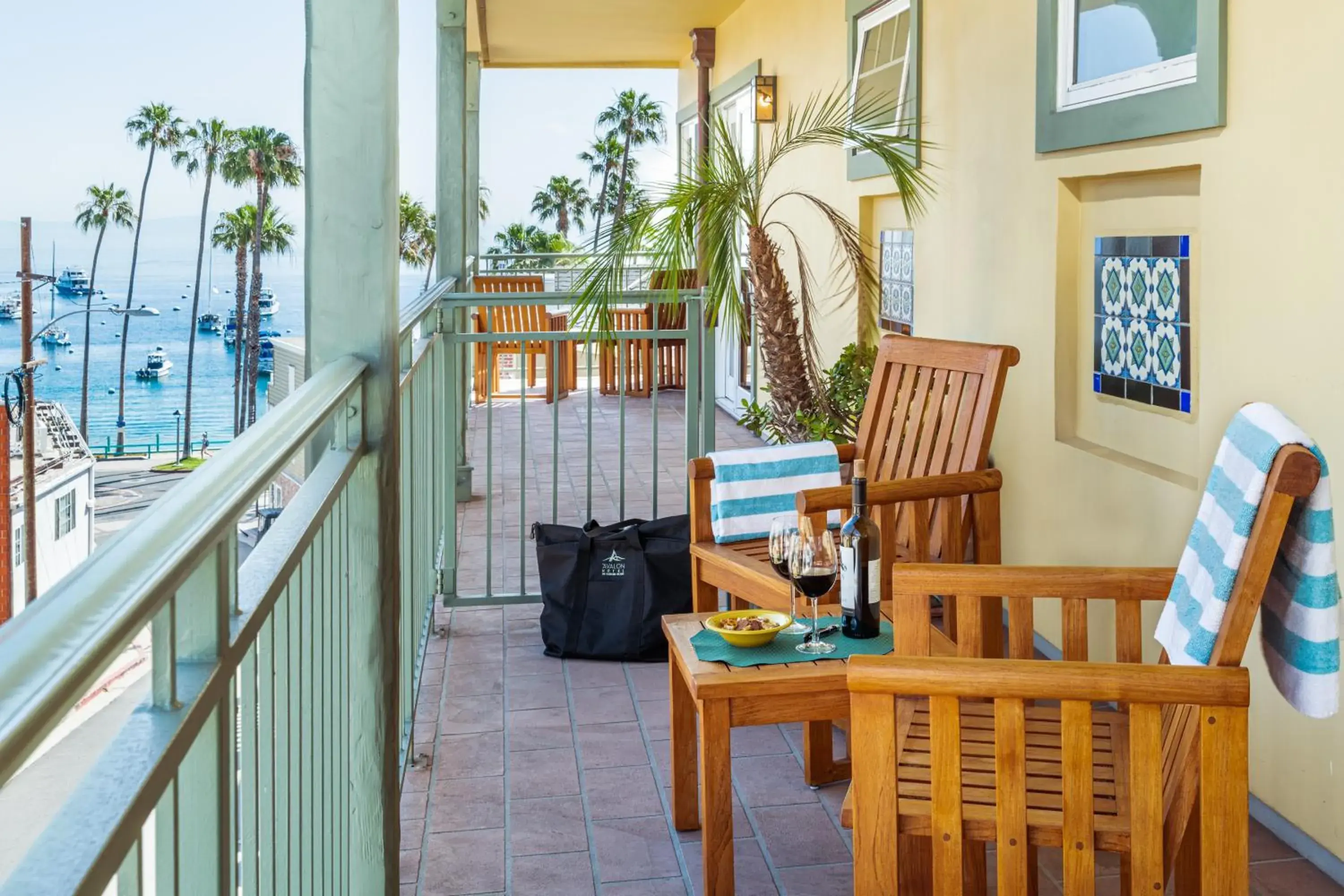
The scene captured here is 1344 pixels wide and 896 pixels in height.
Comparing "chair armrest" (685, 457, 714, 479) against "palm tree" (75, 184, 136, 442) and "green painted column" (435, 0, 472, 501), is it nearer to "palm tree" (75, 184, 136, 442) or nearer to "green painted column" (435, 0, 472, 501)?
"green painted column" (435, 0, 472, 501)

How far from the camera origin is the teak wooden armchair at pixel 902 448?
9.84 feet

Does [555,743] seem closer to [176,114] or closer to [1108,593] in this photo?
[1108,593]

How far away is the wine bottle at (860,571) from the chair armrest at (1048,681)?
0.62 m

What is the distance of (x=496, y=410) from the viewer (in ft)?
31.1

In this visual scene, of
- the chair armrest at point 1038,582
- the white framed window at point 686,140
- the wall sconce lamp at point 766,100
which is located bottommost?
the chair armrest at point 1038,582

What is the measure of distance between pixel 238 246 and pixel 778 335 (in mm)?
3268

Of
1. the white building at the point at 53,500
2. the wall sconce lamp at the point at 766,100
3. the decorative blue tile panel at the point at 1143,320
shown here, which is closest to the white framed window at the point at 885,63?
the decorative blue tile panel at the point at 1143,320

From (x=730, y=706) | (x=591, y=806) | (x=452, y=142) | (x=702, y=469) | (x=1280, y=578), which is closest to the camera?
(x=1280, y=578)

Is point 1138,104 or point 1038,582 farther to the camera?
point 1138,104

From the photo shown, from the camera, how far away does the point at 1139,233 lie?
326 cm

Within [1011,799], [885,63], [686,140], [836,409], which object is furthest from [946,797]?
[686,140]

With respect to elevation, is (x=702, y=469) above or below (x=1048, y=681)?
above

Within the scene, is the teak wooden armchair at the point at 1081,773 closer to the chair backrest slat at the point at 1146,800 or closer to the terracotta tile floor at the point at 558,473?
the chair backrest slat at the point at 1146,800

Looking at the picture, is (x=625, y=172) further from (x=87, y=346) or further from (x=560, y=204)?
(x=87, y=346)
